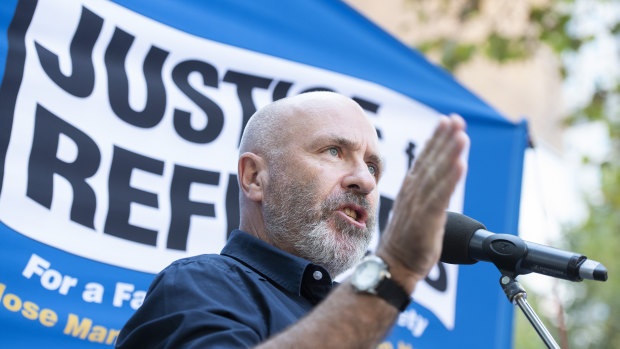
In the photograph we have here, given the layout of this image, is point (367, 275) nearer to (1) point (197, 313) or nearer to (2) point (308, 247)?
(1) point (197, 313)

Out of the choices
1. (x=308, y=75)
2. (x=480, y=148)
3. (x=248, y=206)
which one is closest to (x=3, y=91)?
(x=248, y=206)

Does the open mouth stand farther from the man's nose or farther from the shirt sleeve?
the shirt sleeve

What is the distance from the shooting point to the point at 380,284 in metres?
1.63

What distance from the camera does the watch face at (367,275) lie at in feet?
5.34

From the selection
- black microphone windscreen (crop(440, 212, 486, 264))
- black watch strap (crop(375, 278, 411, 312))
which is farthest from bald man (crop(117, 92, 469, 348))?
black microphone windscreen (crop(440, 212, 486, 264))

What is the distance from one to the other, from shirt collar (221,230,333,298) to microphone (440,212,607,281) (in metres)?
0.46

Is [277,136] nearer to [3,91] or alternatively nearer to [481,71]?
[3,91]

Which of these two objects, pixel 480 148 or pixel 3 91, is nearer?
pixel 3 91

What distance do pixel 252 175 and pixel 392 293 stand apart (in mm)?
1270

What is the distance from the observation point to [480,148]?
4004mm

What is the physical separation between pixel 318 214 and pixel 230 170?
2.22 feet

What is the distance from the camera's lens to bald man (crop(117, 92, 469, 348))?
1.61 m

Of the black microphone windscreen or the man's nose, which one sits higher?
the man's nose

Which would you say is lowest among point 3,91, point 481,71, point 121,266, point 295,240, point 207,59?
point 121,266
